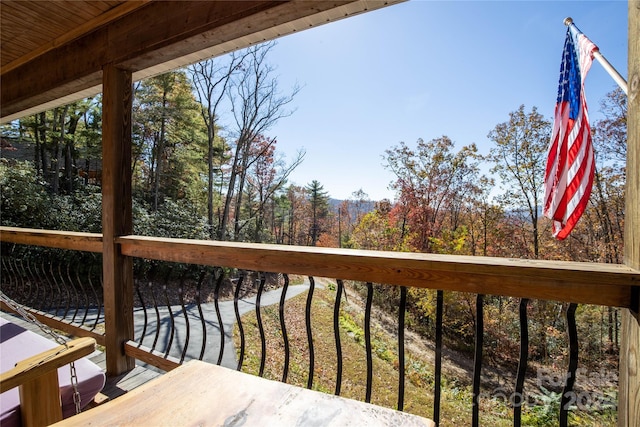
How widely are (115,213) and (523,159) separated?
13628mm

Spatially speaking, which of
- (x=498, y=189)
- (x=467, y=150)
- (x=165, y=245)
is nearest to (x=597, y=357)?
(x=498, y=189)

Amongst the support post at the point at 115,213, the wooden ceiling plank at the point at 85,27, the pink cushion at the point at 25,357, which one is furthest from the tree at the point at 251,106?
the pink cushion at the point at 25,357

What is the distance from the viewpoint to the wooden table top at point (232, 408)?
0.69m

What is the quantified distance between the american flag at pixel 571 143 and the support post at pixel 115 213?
152 inches

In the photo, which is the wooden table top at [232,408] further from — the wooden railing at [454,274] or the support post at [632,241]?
the support post at [632,241]

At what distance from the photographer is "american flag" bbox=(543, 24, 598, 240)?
2.85m

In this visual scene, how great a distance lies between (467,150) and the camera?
13.6 m

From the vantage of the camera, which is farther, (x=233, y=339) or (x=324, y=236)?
(x=324, y=236)

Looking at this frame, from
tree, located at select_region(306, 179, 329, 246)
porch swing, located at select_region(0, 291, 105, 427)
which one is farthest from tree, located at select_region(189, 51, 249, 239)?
tree, located at select_region(306, 179, 329, 246)

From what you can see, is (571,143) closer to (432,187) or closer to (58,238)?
(58,238)

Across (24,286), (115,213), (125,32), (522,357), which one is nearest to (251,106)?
(24,286)

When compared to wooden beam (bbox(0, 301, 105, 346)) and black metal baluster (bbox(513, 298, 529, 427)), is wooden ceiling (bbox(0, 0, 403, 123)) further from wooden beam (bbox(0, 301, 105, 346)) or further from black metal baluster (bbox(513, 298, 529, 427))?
wooden beam (bbox(0, 301, 105, 346))

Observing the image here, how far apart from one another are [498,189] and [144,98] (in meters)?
14.5

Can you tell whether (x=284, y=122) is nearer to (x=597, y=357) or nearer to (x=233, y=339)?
(x=233, y=339)
